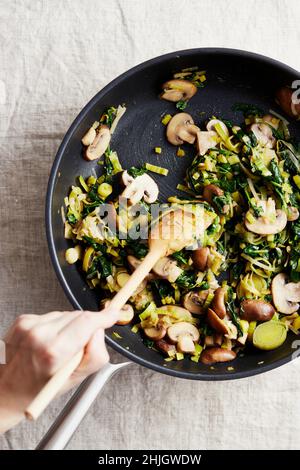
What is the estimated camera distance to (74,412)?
234cm

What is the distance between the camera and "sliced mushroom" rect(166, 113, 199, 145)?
275cm

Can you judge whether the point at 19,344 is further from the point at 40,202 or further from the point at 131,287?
the point at 40,202

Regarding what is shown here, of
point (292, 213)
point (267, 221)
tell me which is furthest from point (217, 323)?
point (292, 213)

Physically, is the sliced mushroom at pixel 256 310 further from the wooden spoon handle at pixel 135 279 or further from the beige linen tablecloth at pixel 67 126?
the wooden spoon handle at pixel 135 279

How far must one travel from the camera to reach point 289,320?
270 cm

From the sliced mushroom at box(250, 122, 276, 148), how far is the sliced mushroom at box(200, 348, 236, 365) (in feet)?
3.23

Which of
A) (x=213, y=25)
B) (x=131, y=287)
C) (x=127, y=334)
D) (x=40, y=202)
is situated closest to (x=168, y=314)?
(x=127, y=334)

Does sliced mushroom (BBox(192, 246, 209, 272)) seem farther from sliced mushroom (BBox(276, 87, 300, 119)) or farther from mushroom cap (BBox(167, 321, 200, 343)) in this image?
sliced mushroom (BBox(276, 87, 300, 119))

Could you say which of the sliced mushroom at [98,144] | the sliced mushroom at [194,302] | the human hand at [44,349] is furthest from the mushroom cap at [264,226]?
the human hand at [44,349]

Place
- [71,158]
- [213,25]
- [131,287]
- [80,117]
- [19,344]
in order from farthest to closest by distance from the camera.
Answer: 1. [213,25]
2. [71,158]
3. [80,117]
4. [131,287]
5. [19,344]

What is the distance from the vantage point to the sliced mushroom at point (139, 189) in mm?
2660

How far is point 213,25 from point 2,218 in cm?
140

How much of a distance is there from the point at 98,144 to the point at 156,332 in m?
0.92

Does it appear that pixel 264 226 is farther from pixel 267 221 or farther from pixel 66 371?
pixel 66 371
